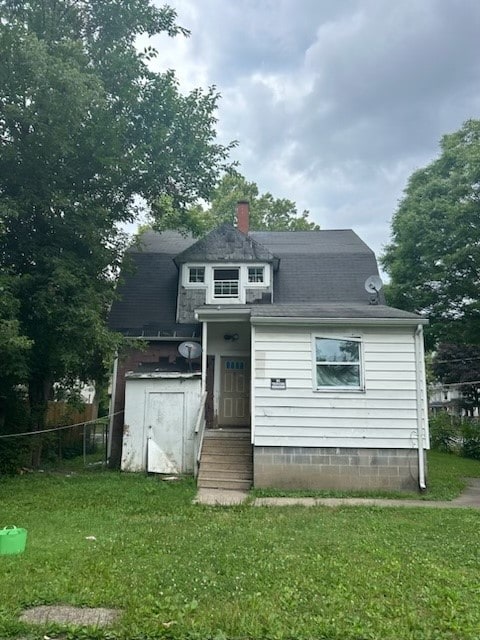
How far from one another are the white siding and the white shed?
1.95 meters

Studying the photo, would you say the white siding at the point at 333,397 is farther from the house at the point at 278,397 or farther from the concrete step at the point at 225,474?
the concrete step at the point at 225,474

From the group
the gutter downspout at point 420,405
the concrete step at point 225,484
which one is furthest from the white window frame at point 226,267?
the concrete step at point 225,484

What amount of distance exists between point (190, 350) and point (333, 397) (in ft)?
13.2

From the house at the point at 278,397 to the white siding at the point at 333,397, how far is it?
2 centimetres

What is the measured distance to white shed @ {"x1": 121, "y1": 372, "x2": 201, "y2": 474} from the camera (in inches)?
428

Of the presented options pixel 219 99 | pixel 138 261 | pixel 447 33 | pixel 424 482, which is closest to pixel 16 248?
pixel 138 261

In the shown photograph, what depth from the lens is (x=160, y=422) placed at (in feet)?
36.8

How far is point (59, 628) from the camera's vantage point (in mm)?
3309

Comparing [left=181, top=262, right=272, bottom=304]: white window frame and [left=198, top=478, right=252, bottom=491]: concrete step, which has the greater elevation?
[left=181, top=262, right=272, bottom=304]: white window frame

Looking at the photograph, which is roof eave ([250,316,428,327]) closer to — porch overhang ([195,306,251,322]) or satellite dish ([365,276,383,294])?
porch overhang ([195,306,251,322])

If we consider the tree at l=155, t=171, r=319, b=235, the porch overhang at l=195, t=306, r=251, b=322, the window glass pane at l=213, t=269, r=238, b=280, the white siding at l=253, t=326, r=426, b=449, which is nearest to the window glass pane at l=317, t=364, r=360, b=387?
the white siding at l=253, t=326, r=426, b=449

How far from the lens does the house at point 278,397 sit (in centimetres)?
989

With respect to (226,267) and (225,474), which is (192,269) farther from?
(225,474)

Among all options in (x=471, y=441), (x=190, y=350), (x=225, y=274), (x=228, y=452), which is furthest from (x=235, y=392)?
(x=471, y=441)
